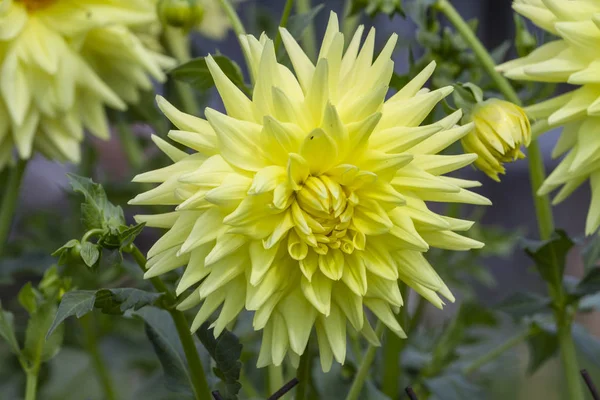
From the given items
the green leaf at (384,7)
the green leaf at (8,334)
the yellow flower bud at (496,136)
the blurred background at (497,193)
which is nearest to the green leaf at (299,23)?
the green leaf at (384,7)

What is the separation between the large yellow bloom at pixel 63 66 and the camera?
1.91ft

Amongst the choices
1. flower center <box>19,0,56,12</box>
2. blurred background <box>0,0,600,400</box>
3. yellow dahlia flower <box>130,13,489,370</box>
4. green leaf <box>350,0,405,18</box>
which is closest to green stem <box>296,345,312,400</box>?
yellow dahlia flower <box>130,13,489,370</box>

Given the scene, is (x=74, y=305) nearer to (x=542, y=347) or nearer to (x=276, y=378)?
(x=276, y=378)

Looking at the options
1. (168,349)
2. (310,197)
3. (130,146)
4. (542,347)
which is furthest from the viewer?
(130,146)

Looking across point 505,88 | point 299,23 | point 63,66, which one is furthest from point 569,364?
point 63,66

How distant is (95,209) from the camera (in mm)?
370

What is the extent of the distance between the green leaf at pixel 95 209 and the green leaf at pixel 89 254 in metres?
0.01

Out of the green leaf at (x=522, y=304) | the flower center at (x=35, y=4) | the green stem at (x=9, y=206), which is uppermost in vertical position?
the flower center at (x=35, y=4)

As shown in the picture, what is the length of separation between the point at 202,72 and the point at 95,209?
14cm

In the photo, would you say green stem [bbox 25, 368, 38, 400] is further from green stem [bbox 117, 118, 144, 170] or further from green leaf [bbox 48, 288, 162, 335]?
green stem [bbox 117, 118, 144, 170]

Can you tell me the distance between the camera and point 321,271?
0.35m

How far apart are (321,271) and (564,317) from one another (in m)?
0.26

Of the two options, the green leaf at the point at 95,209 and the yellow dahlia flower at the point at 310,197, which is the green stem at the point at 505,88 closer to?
the yellow dahlia flower at the point at 310,197

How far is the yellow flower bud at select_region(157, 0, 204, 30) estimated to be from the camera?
1.84 ft
